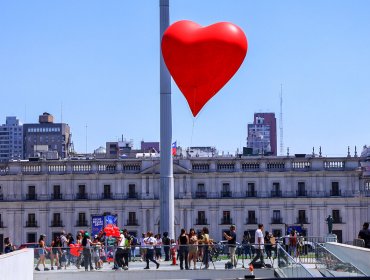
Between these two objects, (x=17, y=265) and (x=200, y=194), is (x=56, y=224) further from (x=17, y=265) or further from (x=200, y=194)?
(x=17, y=265)

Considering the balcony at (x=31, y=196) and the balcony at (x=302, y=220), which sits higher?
the balcony at (x=31, y=196)

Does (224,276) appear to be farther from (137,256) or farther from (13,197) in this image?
(13,197)

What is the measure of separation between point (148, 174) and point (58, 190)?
769 cm

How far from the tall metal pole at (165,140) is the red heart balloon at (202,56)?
224 inches

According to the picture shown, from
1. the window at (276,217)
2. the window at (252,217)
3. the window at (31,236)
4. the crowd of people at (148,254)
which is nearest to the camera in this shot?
the crowd of people at (148,254)

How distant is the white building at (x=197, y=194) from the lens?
289ft

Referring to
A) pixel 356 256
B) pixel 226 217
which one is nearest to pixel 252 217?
pixel 226 217

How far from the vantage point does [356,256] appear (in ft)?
79.2

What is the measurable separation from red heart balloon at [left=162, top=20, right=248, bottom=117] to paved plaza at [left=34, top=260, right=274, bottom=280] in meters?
5.51

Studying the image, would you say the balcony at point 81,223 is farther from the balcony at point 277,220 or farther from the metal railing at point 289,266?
the metal railing at point 289,266

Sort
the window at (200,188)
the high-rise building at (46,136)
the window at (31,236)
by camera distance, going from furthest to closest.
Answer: the high-rise building at (46,136) < the window at (200,188) < the window at (31,236)

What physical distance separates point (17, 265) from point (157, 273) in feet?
24.5

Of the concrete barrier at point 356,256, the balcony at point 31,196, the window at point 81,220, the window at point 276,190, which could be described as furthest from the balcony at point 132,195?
the concrete barrier at point 356,256

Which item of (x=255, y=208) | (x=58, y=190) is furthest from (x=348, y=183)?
(x=58, y=190)
